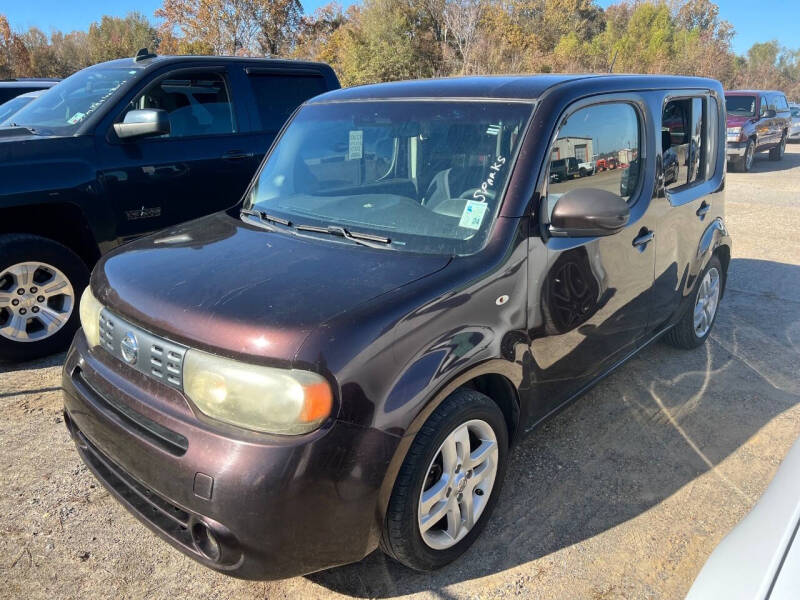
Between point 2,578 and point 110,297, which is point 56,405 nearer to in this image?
point 2,578

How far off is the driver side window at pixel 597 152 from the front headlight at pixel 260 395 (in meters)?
1.32

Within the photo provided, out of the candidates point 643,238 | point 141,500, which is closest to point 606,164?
point 643,238

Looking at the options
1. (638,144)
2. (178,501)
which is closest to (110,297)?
(178,501)

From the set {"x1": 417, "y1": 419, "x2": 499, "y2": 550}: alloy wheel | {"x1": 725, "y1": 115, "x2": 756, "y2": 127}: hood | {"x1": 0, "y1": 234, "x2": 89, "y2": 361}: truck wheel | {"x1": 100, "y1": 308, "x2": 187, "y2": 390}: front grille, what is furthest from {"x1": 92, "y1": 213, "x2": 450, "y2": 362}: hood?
{"x1": 725, "y1": 115, "x2": 756, "y2": 127}: hood

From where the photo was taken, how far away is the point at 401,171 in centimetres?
278

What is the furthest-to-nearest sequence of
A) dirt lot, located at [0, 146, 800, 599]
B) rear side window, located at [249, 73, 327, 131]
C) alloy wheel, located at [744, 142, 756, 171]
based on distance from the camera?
alloy wheel, located at [744, 142, 756, 171] < rear side window, located at [249, 73, 327, 131] < dirt lot, located at [0, 146, 800, 599]

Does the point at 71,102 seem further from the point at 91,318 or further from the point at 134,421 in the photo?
the point at 134,421

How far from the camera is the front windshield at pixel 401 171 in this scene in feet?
8.11

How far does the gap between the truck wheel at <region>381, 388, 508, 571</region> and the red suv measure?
601 inches

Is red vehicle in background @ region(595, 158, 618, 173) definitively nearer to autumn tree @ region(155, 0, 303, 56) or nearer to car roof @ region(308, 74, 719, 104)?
car roof @ region(308, 74, 719, 104)

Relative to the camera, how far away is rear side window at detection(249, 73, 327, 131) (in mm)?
5195

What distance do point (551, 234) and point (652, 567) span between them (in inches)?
55.3

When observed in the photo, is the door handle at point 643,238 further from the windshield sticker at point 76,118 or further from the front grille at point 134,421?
the windshield sticker at point 76,118

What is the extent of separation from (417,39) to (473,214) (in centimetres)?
3783
